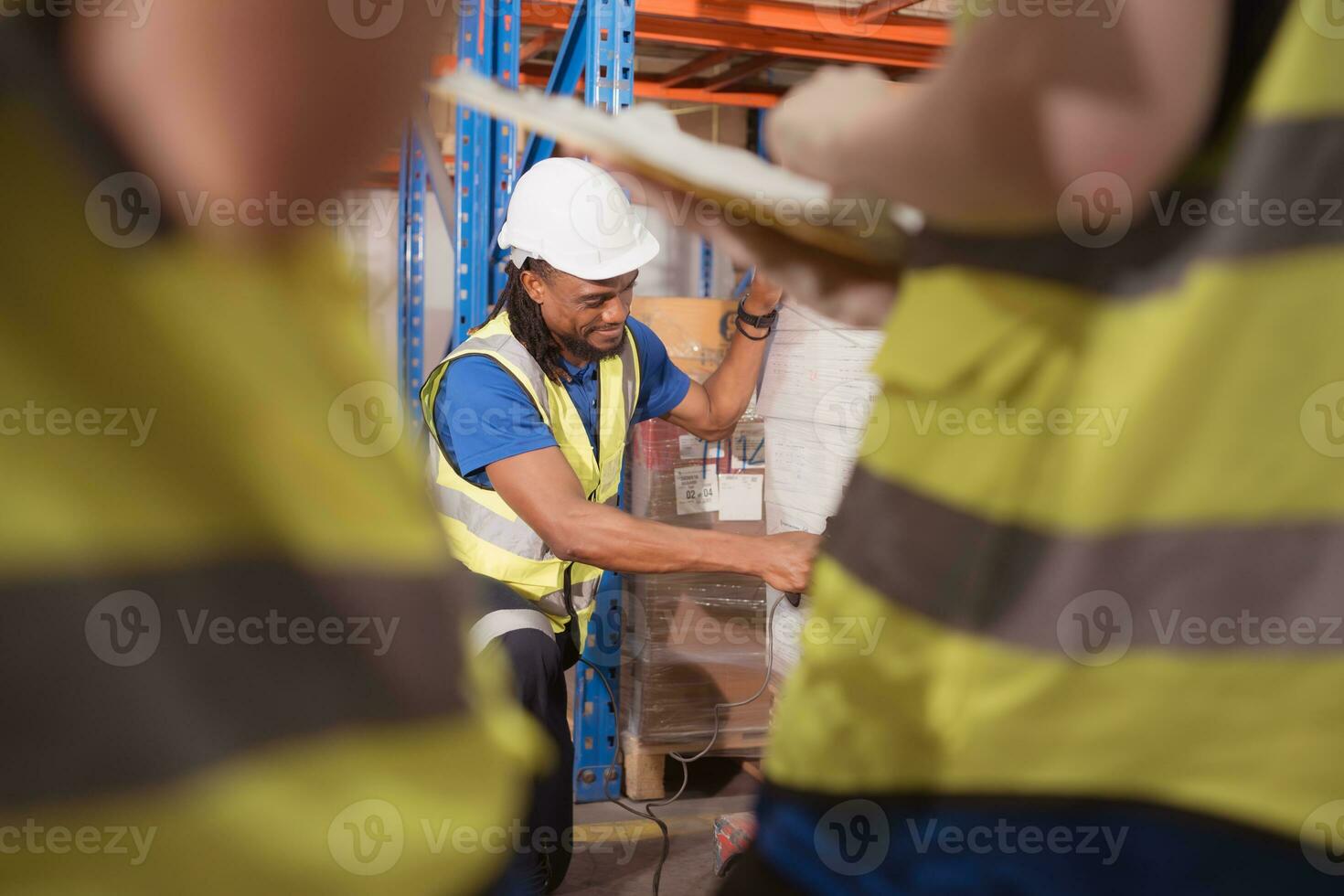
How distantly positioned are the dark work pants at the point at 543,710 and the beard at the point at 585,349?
0.66 m

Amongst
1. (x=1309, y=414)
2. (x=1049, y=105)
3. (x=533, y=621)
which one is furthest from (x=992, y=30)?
(x=533, y=621)

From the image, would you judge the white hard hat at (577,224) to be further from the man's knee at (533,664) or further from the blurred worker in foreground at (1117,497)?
the blurred worker in foreground at (1117,497)

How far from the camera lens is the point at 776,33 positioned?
4.11 meters

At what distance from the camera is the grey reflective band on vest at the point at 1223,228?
20.1 inches

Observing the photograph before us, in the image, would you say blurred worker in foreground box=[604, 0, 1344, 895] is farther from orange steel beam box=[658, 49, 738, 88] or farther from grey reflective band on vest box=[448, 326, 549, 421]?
orange steel beam box=[658, 49, 738, 88]

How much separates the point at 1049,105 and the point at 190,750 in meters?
0.46

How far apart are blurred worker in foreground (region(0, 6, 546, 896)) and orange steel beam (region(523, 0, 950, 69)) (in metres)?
3.52

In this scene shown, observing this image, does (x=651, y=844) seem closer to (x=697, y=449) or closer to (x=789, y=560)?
(x=697, y=449)

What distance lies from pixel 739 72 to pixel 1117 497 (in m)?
4.93

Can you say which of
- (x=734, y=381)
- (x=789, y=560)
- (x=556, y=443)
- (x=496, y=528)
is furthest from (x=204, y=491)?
(x=734, y=381)

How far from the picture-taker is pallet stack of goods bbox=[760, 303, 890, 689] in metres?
2.53

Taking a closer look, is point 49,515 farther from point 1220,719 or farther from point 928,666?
point 1220,719

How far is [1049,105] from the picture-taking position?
1.60 ft

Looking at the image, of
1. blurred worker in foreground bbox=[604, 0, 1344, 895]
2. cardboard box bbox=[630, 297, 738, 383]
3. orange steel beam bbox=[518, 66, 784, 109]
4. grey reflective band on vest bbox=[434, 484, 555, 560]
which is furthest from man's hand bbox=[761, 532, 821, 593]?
orange steel beam bbox=[518, 66, 784, 109]
